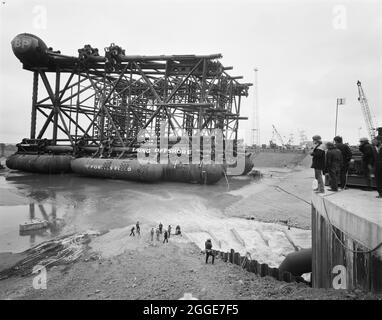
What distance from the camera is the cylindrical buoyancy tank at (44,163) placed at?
26564 mm

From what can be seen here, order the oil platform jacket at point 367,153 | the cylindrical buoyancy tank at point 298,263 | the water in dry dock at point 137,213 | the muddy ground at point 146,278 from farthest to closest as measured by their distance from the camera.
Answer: the water in dry dock at point 137,213, the cylindrical buoyancy tank at point 298,263, the oil platform jacket at point 367,153, the muddy ground at point 146,278

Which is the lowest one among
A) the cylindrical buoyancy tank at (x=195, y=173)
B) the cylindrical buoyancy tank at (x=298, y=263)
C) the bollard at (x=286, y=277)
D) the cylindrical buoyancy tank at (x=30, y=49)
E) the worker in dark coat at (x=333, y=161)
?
the cylindrical buoyancy tank at (x=298, y=263)

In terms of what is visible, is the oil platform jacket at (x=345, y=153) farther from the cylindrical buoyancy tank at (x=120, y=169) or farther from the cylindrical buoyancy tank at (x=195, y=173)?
the cylindrical buoyancy tank at (x=120, y=169)

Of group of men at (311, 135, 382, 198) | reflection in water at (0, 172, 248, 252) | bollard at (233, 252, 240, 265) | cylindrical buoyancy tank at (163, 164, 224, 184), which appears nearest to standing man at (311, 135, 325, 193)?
group of men at (311, 135, 382, 198)

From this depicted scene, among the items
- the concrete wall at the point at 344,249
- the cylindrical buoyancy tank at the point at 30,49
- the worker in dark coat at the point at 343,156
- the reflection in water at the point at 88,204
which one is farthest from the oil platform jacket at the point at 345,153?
the cylindrical buoyancy tank at the point at 30,49

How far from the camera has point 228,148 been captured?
28.1 m

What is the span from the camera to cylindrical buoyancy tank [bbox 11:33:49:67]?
27.8 metres

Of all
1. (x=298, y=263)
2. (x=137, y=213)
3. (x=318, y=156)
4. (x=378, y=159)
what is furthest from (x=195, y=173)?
(x=378, y=159)

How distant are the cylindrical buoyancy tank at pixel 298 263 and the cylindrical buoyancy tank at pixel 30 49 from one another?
31878 mm

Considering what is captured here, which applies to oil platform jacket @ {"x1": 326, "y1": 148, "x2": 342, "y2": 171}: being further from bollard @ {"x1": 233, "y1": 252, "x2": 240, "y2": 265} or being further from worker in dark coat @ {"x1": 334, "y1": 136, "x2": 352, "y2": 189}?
bollard @ {"x1": 233, "y1": 252, "x2": 240, "y2": 265}

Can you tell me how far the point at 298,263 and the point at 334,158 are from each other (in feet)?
11.3

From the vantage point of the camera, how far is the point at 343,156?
22.8 ft
